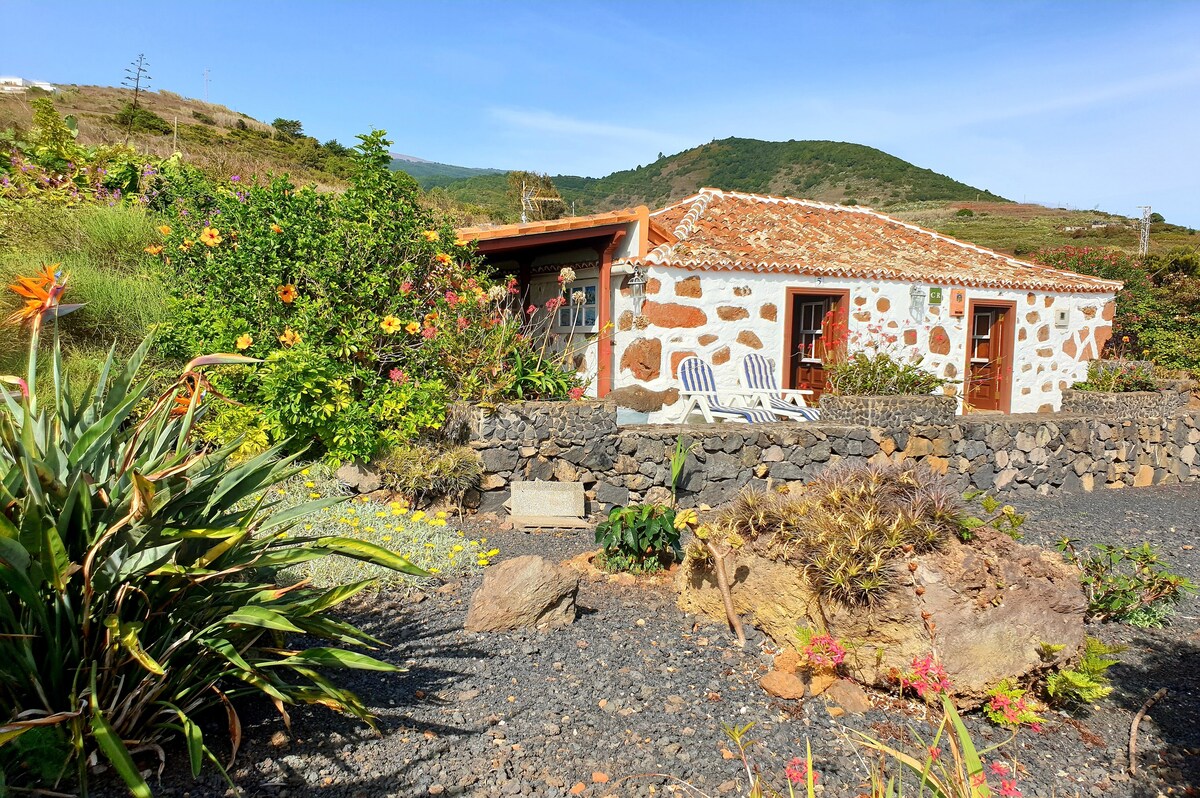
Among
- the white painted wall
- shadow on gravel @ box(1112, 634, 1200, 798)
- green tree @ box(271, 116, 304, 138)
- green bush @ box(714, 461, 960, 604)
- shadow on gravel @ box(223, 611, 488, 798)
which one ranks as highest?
green tree @ box(271, 116, 304, 138)

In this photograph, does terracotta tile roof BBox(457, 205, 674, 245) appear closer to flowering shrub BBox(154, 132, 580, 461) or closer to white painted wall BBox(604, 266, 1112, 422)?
white painted wall BBox(604, 266, 1112, 422)

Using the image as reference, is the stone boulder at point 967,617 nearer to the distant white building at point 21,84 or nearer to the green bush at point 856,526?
the green bush at point 856,526

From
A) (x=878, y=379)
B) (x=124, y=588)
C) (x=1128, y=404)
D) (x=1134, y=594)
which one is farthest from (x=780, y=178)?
(x=124, y=588)

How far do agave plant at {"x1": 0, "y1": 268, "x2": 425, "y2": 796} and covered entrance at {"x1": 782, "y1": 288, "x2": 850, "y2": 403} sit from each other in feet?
28.0

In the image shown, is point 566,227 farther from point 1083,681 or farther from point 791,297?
point 1083,681

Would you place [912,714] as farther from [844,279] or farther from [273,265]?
[844,279]

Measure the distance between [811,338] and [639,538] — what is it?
7.44 meters

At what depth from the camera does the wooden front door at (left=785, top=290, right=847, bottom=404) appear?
10586mm

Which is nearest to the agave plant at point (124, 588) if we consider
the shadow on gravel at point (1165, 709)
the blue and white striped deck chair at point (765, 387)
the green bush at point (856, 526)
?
the green bush at point (856, 526)

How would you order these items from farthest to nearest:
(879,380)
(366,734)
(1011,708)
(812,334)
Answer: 1. (812,334)
2. (879,380)
3. (1011,708)
4. (366,734)

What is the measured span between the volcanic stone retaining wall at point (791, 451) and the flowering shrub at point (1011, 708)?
3674mm

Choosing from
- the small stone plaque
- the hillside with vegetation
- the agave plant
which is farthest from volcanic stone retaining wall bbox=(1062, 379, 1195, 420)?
the hillside with vegetation

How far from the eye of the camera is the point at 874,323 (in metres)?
10.8

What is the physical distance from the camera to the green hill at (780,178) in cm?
5019
